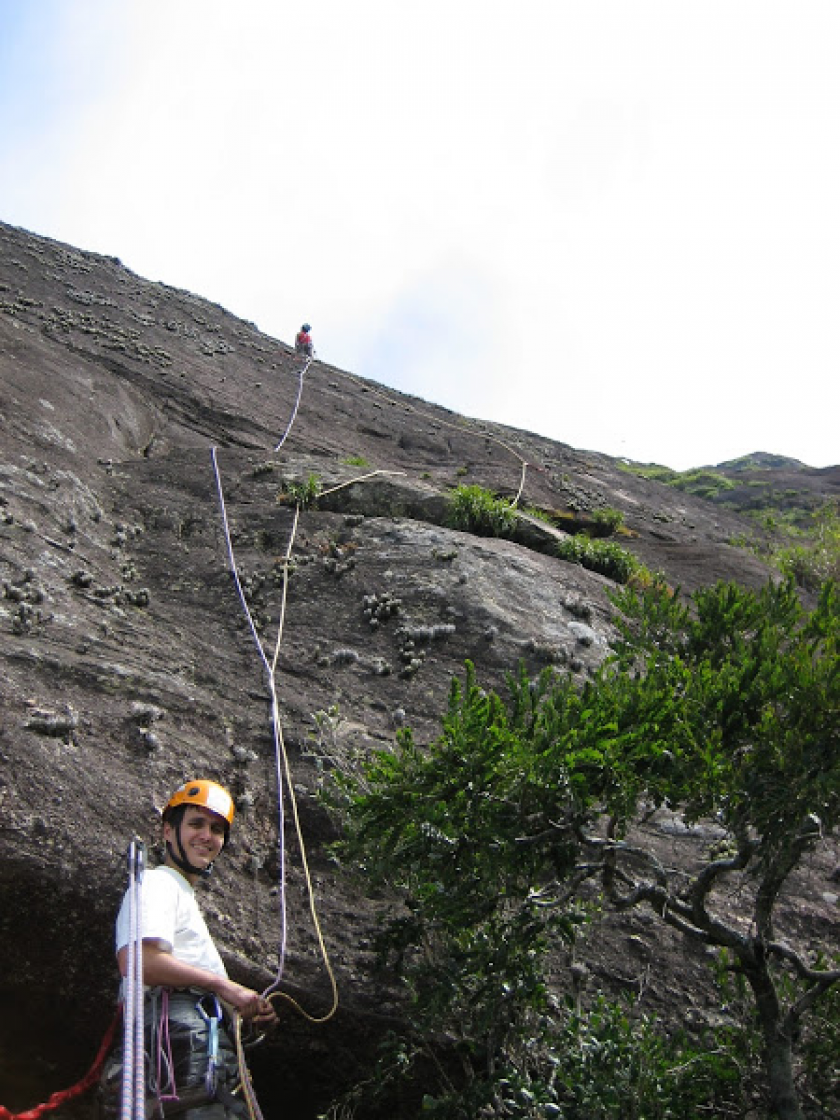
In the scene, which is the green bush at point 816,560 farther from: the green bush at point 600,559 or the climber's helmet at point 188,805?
the climber's helmet at point 188,805

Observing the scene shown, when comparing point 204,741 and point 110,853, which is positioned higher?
point 204,741

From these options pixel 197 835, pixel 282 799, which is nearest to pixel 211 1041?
pixel 197 835

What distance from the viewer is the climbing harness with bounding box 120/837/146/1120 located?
2998mm

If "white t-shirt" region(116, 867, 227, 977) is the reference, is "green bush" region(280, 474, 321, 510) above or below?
above

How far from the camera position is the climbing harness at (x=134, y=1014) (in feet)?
9.84

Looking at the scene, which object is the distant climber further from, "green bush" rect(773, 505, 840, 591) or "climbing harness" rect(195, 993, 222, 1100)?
"climbing harness" rect(195, 993, 222, 1100)

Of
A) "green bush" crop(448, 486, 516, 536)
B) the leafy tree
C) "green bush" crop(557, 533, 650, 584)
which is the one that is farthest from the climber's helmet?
"green bush" crop(557, 533, 650, 584)

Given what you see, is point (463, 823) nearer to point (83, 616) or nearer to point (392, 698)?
point (392, 698)

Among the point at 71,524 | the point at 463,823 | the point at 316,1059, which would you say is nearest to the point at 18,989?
the point at 316,1059

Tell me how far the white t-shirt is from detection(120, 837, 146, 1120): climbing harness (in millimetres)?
118

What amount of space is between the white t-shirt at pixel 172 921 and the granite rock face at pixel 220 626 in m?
1.39

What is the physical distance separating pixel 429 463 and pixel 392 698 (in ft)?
37.1

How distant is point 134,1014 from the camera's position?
140 inches

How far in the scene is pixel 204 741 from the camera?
305 inches
